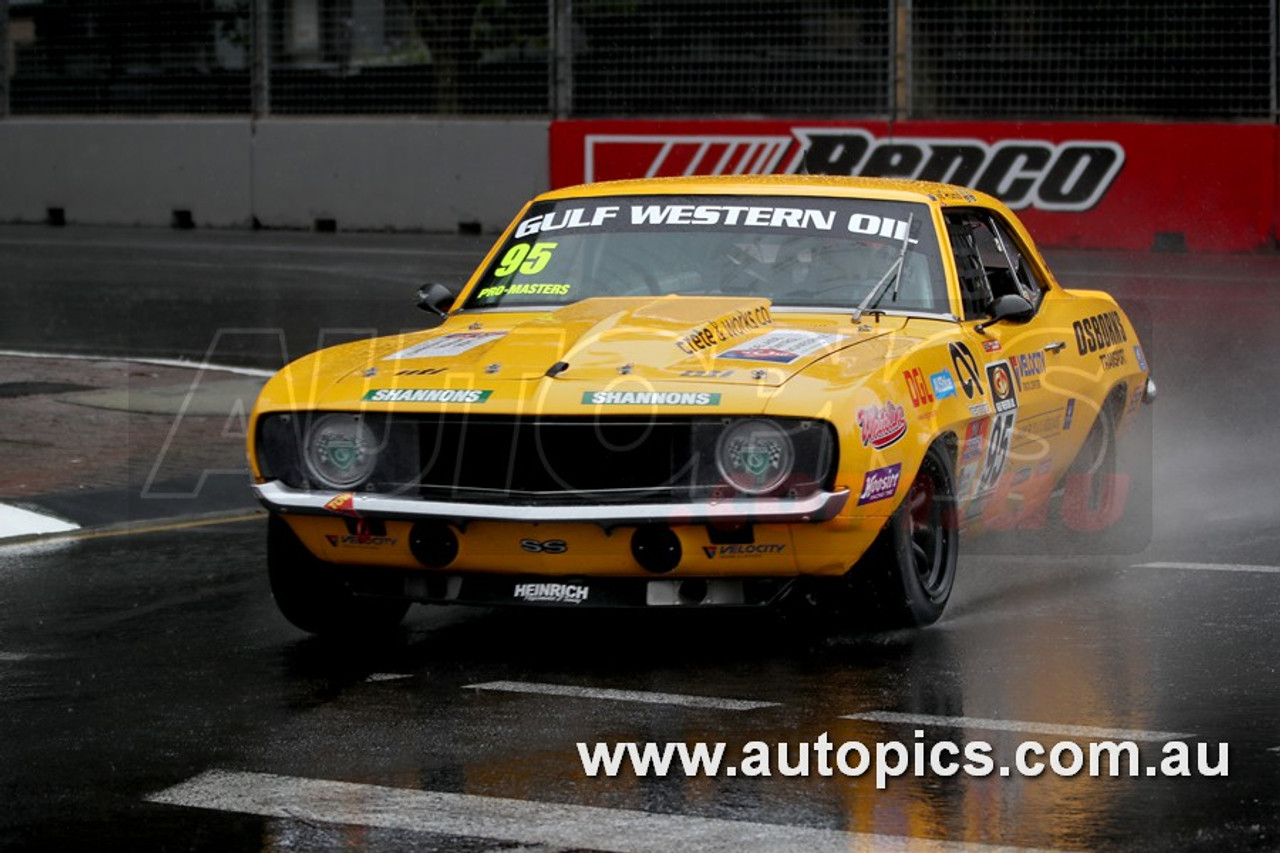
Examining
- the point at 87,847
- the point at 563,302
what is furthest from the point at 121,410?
the point at 87,847

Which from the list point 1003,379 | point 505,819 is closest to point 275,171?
point 1003,379

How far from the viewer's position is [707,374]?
22.5 ft

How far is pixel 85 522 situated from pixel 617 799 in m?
5.20

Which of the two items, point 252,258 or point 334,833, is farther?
point 252,258

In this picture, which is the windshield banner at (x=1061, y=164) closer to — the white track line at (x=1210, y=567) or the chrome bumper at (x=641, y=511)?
the white track line at (x=1210, y=567)

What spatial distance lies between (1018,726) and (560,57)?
18758 millimetres

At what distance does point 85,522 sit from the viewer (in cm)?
1000

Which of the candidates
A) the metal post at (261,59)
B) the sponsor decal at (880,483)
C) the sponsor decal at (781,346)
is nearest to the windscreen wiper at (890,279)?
the sponsor decal at (781,346)

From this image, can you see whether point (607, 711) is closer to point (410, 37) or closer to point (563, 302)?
point (563, 302)

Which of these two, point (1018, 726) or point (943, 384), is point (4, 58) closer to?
point (943, 384)

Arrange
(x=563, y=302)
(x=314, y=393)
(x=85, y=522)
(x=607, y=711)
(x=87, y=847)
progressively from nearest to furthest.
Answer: (x=87, y=847)
(x=607, y=711)
(x=314, y=393)
(x=563, y=302)
(x=85, y=522)

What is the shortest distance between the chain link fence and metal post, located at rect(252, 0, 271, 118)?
0.02m

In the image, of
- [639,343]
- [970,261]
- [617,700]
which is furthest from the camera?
[970,261]

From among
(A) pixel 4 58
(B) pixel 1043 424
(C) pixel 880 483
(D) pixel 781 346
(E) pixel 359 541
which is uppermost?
(A) pixel 4 58
